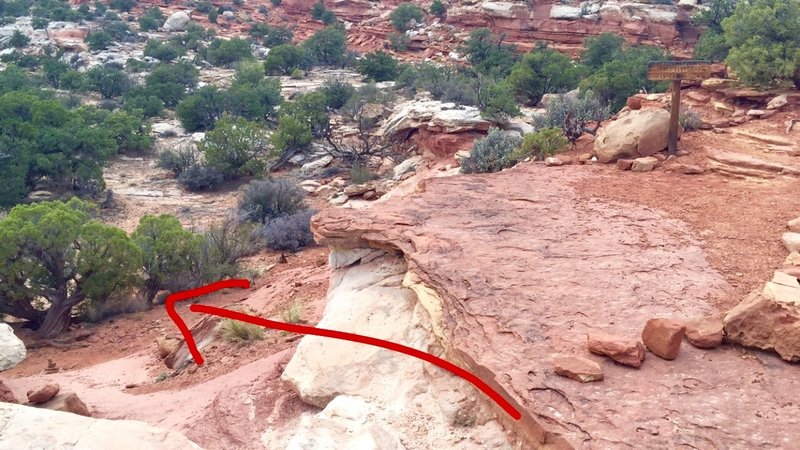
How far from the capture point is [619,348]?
3820 mm

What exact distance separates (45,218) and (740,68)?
11.7 meters

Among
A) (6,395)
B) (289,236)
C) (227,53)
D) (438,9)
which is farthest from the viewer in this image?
(438,9)

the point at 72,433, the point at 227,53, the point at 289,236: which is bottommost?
the point at 227,53

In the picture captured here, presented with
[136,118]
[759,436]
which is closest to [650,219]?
[759,436]

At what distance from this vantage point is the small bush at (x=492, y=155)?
11.8m

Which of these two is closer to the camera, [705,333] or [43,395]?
[705,333]

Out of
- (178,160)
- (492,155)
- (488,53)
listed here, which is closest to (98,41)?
(488,53)

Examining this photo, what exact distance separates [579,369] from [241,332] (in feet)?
13.5

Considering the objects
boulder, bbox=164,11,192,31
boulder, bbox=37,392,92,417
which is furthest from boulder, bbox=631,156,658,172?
boulder, bbox=164,11,192,31

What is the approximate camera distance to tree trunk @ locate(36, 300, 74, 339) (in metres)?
9.10

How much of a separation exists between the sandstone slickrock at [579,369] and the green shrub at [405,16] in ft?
122

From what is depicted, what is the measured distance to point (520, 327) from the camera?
4.33m

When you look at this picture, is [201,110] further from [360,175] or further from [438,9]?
[438,9]

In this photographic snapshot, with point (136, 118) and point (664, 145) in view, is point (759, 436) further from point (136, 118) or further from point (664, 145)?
point (136, 118)
